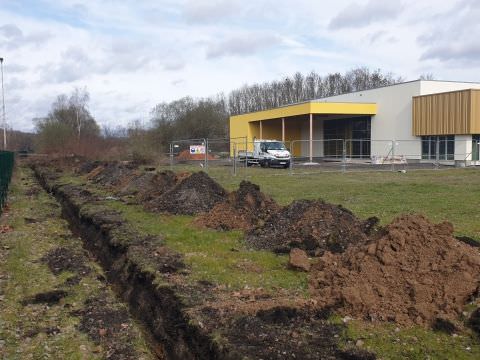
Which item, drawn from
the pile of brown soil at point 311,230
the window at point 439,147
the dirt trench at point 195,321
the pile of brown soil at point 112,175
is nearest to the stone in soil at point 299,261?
the pile of brown soil at point 311,230

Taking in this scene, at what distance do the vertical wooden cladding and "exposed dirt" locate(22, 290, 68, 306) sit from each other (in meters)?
34.1

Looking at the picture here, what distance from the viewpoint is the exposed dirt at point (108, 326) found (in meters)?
5.49

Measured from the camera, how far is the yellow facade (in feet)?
141

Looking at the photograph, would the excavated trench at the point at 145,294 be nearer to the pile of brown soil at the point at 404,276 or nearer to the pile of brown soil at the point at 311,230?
the pile of brown soil at the point at 404,276

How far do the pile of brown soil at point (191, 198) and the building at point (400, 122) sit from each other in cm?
1632

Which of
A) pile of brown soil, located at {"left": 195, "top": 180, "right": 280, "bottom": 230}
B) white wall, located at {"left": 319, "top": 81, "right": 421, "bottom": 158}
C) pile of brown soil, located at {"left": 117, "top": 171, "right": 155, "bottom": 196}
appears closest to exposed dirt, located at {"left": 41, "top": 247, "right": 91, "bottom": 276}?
pile of brown soil, located at {"left": 195, "top": 180, "right": 280, "bottom": 230}

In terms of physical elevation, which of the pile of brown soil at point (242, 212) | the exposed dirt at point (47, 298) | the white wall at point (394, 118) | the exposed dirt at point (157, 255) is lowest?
the exposed dirt at point (47, 298)

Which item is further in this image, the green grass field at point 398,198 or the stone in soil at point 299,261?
the green grass field at point 398,198

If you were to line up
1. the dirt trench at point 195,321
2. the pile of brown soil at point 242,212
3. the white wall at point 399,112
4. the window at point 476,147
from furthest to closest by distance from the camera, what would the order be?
the white wall at point 399,112 < the window at point 476,147 < the pile of brown soil at point 242,212 < the dirt trench at point 195,321

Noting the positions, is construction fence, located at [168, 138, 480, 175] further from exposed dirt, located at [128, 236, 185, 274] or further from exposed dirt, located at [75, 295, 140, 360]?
exposed dirt, located at [75, 295, 140, 360]

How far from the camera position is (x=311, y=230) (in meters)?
9.02

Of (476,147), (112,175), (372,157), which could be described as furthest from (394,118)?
(112,175)

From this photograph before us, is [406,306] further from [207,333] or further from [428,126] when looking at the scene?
[428,126]

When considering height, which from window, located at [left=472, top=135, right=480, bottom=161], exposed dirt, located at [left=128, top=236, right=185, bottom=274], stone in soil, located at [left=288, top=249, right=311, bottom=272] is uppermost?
window, located at [left=472, top=135, right=480, bottom=161]
